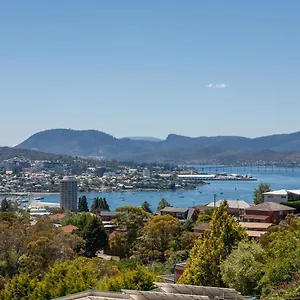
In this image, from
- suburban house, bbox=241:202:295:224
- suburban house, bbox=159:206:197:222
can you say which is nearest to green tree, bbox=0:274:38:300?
suburban house, bbox=241:202:295:224

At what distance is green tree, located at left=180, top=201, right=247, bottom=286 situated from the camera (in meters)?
11.3

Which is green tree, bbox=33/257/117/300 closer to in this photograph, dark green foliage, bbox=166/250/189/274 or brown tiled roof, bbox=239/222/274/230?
→ dark green foliage, bbox=166/250/189/274

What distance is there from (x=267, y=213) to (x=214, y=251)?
11.9 metres

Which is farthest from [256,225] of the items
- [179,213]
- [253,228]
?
[179,213]

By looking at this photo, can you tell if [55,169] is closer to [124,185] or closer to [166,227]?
[124,185]

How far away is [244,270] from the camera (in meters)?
10.0

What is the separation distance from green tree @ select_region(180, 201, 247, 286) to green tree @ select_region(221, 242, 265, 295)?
69 centimetres

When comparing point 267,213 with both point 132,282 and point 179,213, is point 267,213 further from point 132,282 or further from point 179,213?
point 132,282

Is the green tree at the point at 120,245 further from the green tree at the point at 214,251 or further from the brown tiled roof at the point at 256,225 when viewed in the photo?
the green tree at the point at 214,251

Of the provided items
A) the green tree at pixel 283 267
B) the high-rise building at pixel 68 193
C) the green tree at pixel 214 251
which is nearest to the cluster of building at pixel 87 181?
the high-rise building at pixel 68 193

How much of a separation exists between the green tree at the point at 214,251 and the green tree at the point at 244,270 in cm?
69

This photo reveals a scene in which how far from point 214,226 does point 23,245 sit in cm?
736

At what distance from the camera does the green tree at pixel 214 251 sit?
11266 mm

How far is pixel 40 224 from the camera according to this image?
64.9 ft
